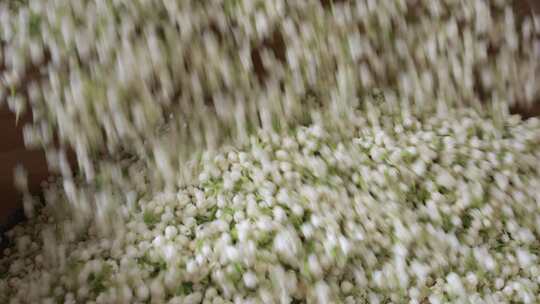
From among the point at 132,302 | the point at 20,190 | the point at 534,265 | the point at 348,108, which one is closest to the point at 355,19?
the point at 348,108

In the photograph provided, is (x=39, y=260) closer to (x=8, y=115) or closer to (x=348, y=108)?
(x=8, y=115)

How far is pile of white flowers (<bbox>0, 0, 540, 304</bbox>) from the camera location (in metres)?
1.48

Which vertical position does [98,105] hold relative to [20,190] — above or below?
above

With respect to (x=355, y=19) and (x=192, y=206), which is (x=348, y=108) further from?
(x=192, y=206)

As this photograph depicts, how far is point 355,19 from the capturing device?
1706 millimetres

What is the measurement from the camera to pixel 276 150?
1.69m

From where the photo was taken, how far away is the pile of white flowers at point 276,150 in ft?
4.85

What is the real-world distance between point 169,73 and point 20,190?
23.0 inches

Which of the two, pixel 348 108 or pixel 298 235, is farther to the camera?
pixel 348 108

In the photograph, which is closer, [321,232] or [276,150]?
[321,232]

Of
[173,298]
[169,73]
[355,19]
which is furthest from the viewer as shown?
[355,19]

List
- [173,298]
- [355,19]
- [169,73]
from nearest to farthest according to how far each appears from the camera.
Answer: [173,298], [169,73], [355,19]

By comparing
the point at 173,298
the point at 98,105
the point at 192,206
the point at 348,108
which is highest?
the point at 98,105

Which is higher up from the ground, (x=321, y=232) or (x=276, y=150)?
(x=276, y=150)
